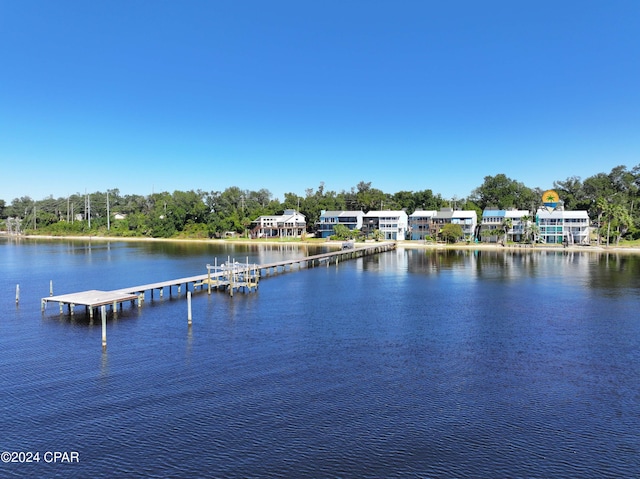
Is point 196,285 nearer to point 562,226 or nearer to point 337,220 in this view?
point 337,220

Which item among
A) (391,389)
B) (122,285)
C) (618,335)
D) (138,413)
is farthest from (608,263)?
(138,413)

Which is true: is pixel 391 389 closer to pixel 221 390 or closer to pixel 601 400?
pixel 221 390

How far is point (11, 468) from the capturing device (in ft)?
53.0

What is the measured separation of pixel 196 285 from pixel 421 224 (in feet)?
272

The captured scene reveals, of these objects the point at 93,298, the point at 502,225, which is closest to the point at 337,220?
the point at 502,225

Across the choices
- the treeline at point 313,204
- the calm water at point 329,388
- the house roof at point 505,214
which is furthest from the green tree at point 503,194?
the calm water at point 329,388

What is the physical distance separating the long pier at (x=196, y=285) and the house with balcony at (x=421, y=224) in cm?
4101

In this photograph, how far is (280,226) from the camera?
132 metres

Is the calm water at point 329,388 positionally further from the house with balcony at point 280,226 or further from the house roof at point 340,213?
the house with balcony at point 280,226

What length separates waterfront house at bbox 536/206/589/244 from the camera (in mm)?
106812

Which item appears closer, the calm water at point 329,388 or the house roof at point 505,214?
the calm water at point 329,388

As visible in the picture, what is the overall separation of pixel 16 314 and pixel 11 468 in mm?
25953

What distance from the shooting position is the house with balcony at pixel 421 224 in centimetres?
12138

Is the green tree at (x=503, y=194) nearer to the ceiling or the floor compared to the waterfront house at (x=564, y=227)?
nearer to the ceiling
